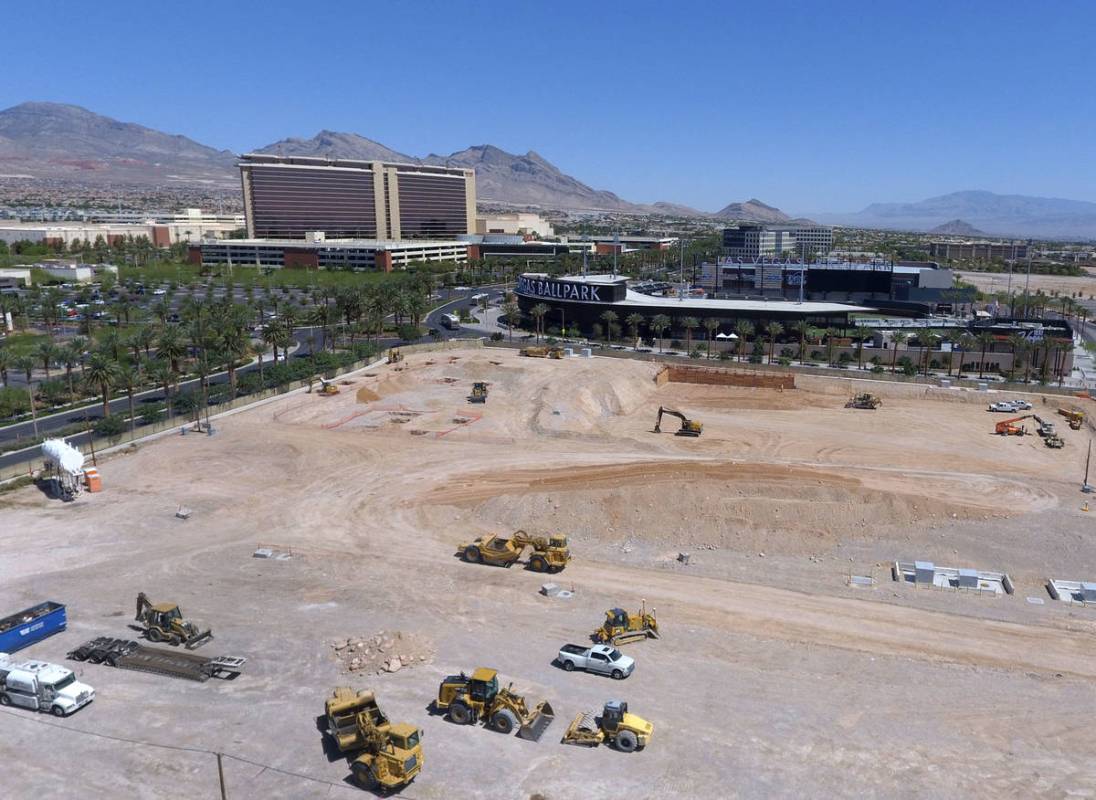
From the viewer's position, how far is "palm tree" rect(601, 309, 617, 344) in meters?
111

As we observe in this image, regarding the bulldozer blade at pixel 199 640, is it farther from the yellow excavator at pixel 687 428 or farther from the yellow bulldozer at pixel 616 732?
the yellow excavator at pixel 687 428

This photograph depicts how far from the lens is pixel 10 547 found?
42.4 metres

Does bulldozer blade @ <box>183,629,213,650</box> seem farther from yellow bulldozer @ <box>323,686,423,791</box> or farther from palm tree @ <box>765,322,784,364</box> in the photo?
palm tree @ <box>765,322,784,364</box>

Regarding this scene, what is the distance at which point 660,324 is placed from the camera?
107500mm

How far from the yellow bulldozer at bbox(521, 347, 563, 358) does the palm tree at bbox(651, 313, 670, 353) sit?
16.0 m

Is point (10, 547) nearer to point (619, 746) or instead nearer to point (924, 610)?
point (619, 746)

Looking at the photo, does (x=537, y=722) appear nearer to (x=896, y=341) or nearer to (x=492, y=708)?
(x=492, y=708)

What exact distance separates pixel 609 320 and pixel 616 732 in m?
88.7

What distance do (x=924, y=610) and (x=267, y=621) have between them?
98.2 ft

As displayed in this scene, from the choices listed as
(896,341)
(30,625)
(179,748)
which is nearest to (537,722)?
(179,748)

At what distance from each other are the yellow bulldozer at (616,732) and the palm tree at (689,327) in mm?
83033

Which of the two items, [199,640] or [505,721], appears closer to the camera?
[505,721]

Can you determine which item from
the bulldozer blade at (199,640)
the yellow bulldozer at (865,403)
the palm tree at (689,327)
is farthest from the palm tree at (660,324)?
the bulldozer blade at (199,640)

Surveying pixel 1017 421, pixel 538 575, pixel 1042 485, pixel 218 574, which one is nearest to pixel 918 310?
pixel 1017 421
